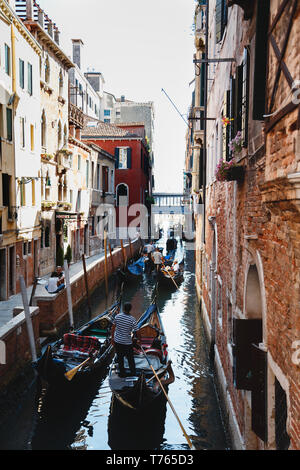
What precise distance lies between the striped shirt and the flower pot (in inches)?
90.6

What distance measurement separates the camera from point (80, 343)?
7.73m

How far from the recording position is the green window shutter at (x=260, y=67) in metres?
3.26

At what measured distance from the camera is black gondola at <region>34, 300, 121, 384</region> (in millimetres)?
6164

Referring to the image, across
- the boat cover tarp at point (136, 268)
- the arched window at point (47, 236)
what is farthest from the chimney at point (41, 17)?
the boat cover tarp at point (136, 268)

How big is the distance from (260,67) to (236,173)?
1.56m

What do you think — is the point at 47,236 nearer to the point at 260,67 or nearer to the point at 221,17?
the point at 221,17

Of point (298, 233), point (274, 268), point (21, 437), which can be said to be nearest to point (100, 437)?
point (21, 437)

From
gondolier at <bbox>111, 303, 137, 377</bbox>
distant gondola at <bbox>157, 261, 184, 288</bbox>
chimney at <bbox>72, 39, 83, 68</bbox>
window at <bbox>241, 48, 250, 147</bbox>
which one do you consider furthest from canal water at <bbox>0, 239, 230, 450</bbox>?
chimney at <bbox>72, 39, 83, 68</bbox>

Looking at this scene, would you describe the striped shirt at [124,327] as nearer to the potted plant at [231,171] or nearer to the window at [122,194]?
the potted plant at [231,171]

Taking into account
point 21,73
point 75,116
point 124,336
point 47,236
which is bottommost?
point 124,336

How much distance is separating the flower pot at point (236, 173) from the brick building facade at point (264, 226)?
10mm

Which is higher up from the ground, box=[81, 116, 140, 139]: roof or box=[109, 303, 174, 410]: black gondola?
box=[81, 116, 140, 139]: roof

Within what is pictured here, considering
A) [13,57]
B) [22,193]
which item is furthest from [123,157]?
[13,57]

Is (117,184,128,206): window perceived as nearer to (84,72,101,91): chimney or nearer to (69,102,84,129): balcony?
(69,102,84,129): balcony
